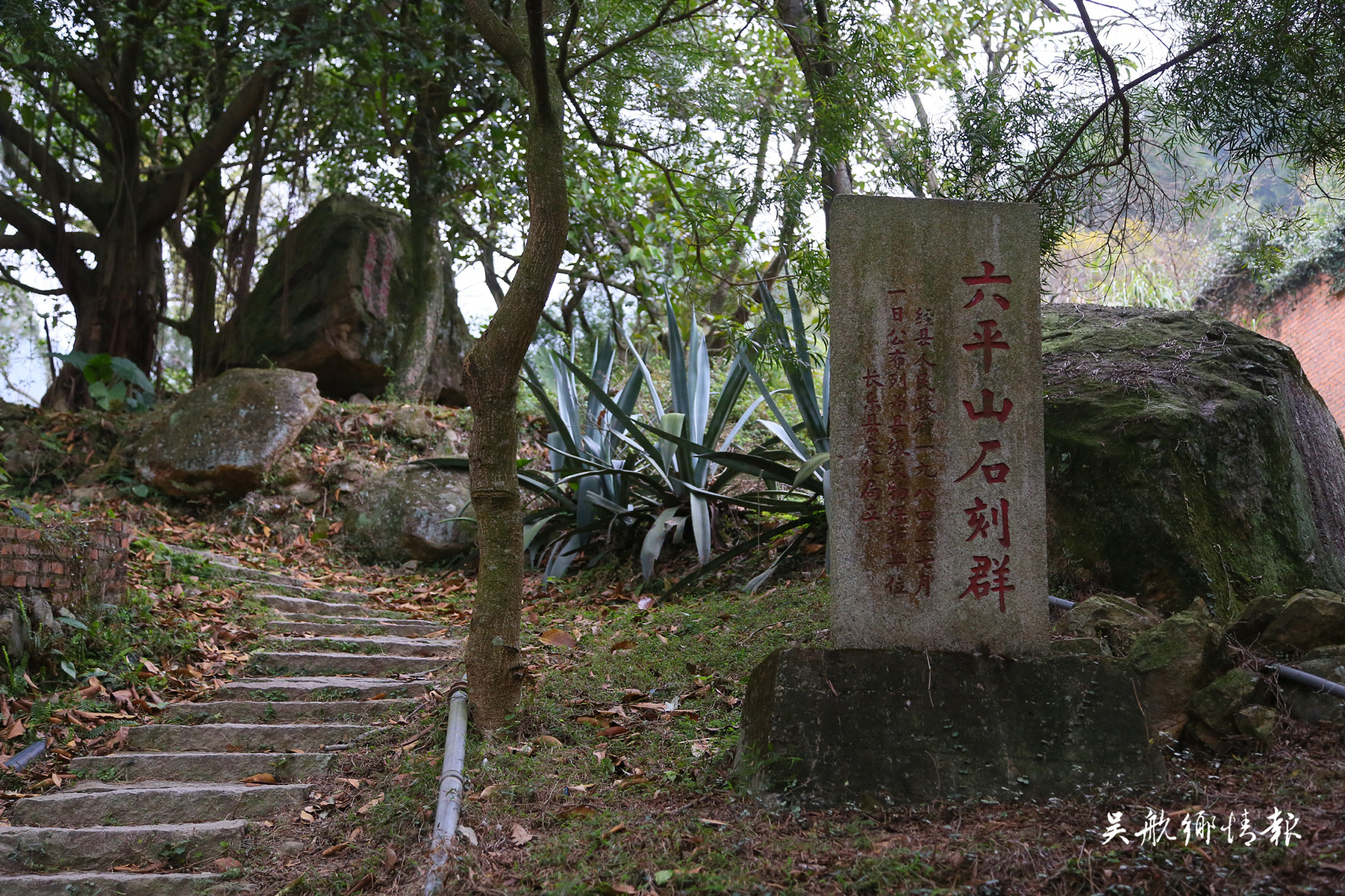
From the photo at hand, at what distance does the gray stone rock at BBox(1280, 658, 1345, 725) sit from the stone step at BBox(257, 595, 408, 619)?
4.00 m

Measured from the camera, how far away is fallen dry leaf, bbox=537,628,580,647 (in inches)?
168

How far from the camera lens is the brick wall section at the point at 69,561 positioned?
3.80 m

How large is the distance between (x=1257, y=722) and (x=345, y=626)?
155 inches

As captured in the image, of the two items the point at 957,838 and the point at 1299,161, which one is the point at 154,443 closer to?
the point at 957,838

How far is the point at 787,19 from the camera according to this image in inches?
216

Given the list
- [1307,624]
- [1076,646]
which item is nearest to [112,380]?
[1076,646]

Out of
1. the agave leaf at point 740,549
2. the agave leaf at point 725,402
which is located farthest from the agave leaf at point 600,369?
the agave leaf at point 740,549

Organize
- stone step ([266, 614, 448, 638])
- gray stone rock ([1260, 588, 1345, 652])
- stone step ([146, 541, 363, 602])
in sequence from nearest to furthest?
gray stone rock ([1260, 588, 1345, 652]) < stone step ([266, 614, 448, 638]) < stone step ([146, 541, 363, 602])

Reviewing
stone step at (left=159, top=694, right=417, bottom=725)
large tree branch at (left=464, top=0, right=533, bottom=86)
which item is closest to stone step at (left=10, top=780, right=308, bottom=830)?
stone step at (left=159, top=694, right=417, bottom=725)

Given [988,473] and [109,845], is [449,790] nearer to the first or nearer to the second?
[109,845]

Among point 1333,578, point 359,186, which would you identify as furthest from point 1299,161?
point 359,186

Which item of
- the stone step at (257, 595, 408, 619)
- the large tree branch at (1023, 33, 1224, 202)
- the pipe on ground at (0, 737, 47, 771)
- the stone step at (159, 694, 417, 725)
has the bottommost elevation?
the pipe on ground at (0, 737, 47, 771)

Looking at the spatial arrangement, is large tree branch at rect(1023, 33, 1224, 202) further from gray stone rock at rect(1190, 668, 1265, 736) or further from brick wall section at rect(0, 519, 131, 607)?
brick wall section at rect(0, 519, 131, 607)

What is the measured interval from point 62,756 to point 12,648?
0.58 meters
